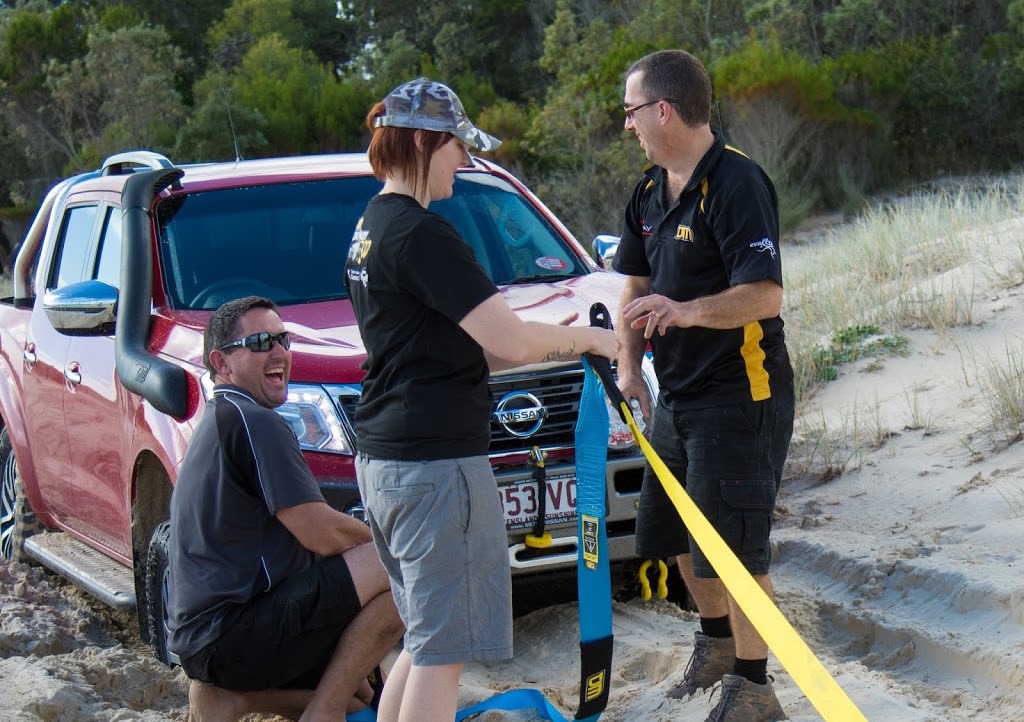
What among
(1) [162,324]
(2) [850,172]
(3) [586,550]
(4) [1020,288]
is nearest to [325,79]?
(2) [850,172]

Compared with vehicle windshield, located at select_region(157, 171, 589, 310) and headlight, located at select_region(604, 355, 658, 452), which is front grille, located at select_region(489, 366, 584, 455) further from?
vehicle windshield, located at select_region(157, 171, 589, 310)

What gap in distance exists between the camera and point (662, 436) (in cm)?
402

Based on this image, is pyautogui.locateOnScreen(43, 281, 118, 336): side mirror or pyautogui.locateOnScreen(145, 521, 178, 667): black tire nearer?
pyautogui.locateOnScreen(145, 521, 178, 667): black tire

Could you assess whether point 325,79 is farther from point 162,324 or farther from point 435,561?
point 435,561

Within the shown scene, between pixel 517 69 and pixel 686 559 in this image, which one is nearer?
pixel 686 559

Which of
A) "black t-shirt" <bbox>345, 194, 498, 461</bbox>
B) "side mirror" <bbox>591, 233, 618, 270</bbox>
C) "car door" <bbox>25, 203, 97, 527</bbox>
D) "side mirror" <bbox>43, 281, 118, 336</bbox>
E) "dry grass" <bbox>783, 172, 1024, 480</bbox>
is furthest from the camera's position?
"dry grass" <bbox>783, 172, 1024, 480</bbox>

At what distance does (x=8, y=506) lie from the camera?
6.65 metres

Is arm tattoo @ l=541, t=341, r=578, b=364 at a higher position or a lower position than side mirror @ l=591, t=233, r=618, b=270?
higher

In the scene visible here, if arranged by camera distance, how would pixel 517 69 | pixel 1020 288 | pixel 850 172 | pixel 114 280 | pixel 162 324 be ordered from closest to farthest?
pixel 162 324, pixel 114 280, pixel 1020 288, pixel 850 172, pixel 517 69

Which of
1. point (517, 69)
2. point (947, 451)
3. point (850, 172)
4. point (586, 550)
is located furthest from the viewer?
point (517, 69)

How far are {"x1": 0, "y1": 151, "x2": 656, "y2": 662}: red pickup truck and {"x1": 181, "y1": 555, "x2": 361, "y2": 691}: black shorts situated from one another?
46 cm

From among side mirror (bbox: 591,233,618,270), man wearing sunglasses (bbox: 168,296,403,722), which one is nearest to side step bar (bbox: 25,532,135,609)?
man wearing sunglasses (bbox: 168,296,403,722)

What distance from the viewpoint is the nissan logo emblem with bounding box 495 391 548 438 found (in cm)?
443

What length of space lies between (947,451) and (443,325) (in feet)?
13.7
